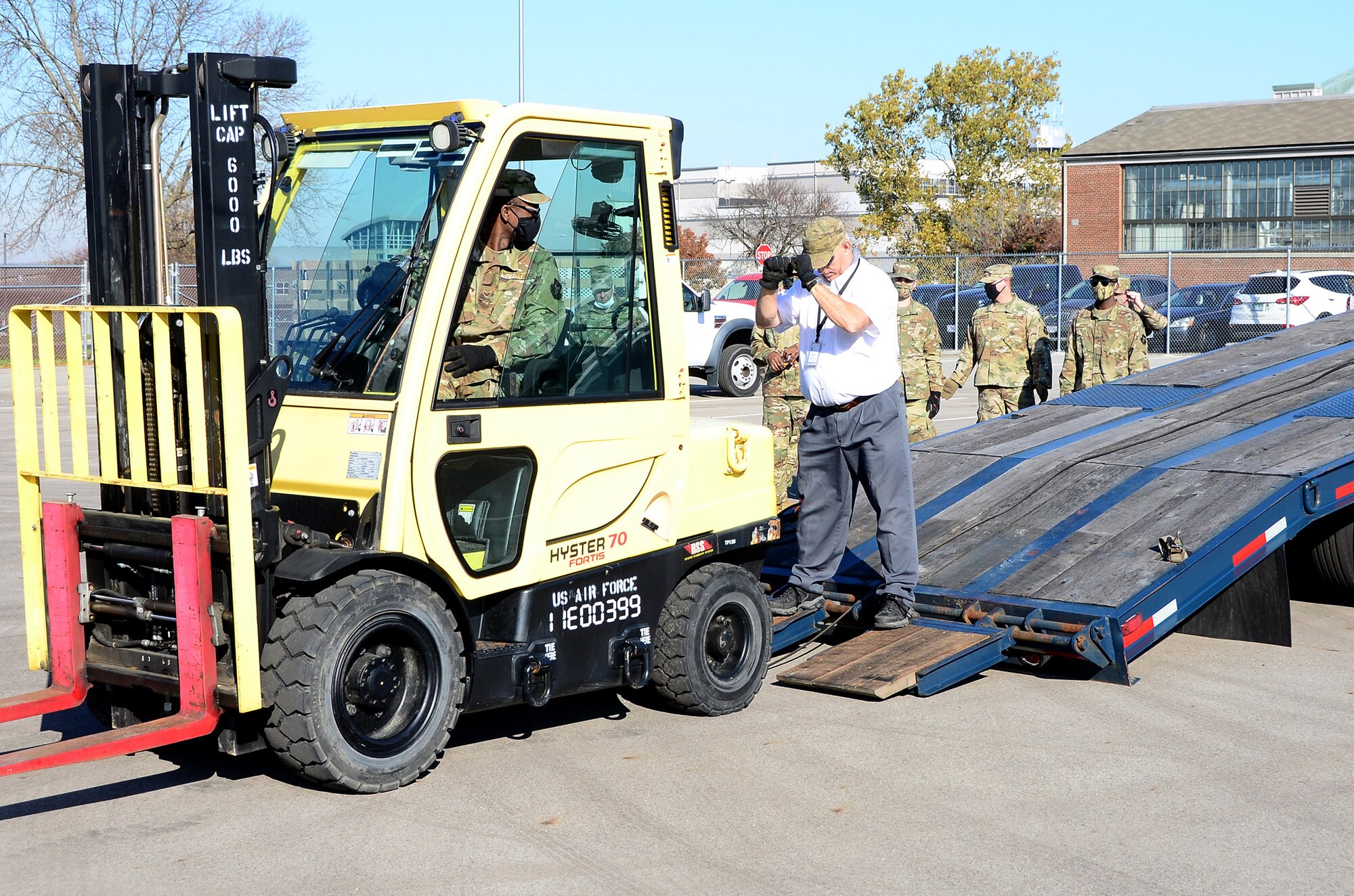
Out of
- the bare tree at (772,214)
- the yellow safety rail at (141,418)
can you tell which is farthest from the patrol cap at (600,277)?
the bare tree at (772,214)

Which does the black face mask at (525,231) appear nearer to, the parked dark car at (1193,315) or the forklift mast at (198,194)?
the forklift mast at (198,194)

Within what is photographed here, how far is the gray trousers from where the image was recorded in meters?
6.60

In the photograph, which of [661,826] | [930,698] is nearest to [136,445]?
[661,826]

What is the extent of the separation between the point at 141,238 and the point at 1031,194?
4319 centimetres

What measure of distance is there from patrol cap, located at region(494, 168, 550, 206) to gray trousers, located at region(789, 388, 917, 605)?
2.10 m

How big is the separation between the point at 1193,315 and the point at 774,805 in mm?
27056

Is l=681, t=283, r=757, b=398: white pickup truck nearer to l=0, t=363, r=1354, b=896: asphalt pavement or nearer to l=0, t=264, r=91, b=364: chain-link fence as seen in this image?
l=0, t=264, r=91, b=364: chain-link fence

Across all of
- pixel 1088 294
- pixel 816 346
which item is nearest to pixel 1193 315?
pixel 1088 294

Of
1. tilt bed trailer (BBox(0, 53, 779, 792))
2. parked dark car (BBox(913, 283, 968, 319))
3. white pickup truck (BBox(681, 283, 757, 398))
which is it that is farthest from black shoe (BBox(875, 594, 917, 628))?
parked dark car (BBox(913, 283, 968, 319))

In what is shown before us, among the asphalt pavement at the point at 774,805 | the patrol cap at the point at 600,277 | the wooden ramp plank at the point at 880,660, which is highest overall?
the patrol cap at the point at 600,277

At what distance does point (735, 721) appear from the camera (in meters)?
6.09

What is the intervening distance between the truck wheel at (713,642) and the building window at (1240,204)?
39.9m

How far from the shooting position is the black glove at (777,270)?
6.19m

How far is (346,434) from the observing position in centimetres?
493
